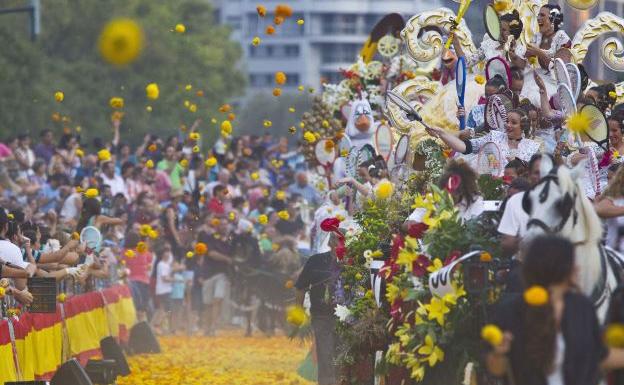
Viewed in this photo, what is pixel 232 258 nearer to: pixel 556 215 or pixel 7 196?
pixel 7 196

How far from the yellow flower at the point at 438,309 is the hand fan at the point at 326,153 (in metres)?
10.5

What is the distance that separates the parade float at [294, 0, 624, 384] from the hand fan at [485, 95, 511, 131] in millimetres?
541

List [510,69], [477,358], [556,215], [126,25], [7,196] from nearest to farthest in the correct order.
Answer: [556,215] → [477,358] → [126,25] → [510,69] → [7,196]

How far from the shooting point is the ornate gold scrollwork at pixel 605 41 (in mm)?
17516

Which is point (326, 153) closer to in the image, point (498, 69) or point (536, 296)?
point (498, 69)

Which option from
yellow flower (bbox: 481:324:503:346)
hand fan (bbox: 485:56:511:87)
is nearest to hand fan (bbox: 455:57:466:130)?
hand fan (bbox: 485:56:511:87)

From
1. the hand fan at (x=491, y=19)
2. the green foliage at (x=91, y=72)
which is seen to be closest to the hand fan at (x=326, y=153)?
the hand fan at (x=491, y=19)

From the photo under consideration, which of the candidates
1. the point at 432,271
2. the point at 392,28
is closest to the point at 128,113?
the point at 392,28

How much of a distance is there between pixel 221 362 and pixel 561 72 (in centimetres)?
836

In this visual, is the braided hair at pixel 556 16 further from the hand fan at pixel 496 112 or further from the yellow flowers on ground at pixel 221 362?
the yellow flowers on ground at pixel 221 362

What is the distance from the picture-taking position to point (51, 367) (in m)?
16.8

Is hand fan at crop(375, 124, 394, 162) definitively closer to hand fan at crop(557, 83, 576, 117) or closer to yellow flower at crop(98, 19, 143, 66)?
hand fan at crop(557, 83, 576, 117)

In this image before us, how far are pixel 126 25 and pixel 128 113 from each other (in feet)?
149

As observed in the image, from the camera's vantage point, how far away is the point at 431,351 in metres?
11.7
